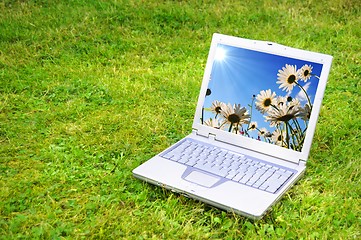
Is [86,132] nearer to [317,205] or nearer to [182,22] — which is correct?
[317,205]

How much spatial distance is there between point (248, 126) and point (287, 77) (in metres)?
0.38

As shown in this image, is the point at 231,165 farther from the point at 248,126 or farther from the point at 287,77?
the point at 287,77

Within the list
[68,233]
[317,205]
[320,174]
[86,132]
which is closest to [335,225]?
[317,205]

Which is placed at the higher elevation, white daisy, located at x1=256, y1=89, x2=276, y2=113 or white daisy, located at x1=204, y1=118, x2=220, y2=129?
white daisy, located at x1=256, y1=89, x2=276, y2=113

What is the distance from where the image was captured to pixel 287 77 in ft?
10.2

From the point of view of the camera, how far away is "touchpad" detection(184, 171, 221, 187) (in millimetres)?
2955

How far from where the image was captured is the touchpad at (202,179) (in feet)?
9.70

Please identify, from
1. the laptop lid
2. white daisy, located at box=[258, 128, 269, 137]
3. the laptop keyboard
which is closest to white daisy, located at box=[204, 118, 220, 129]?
the laptop lid

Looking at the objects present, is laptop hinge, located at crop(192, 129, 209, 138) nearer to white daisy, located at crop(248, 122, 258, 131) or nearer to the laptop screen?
the laptop screen

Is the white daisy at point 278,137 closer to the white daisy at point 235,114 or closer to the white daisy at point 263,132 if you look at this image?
the white daisy at point 263,132

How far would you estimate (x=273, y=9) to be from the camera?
627 centimetres

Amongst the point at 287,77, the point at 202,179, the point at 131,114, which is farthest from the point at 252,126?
the point at 131,114

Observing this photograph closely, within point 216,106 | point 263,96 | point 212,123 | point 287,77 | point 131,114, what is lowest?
point 131,114

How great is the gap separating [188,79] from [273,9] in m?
2.06
